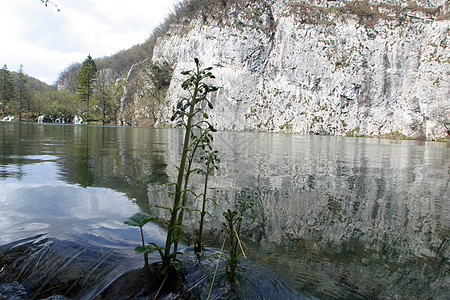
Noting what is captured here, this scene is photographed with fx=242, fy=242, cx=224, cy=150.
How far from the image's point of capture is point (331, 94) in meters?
47.4

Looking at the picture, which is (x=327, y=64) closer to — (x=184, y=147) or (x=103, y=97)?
(x=184, y=147)

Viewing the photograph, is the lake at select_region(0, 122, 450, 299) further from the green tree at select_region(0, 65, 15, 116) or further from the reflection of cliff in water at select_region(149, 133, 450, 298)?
the green tree at select_region(0, 65, 15, 116)

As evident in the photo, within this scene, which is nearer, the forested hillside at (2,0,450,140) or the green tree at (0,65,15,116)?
the forested hillside at (2,0,450,140)

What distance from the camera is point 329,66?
4797 centimetres

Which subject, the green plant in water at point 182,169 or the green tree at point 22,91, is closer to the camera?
the green plant in water at point 182,169

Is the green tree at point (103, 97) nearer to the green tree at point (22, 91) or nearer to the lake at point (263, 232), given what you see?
the green tree at point (22, 91)

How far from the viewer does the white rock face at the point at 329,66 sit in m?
41.3

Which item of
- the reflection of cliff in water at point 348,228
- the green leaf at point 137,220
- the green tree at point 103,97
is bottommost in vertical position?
the reflection of cliff in water at point 348,228

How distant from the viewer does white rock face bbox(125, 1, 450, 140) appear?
136ft

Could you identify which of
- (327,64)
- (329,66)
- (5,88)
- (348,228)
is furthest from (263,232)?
(5,88)

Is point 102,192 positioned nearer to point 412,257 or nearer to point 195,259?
point 195,259

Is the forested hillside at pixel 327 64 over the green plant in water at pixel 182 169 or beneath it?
over

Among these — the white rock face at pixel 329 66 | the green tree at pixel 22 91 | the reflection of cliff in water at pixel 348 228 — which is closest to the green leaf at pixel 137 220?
the reflection of cliff in water at pixel 348 228

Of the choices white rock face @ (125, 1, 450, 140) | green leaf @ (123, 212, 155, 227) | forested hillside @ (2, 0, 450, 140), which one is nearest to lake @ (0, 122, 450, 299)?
green leaf @ (123, 212, 155, 227)
